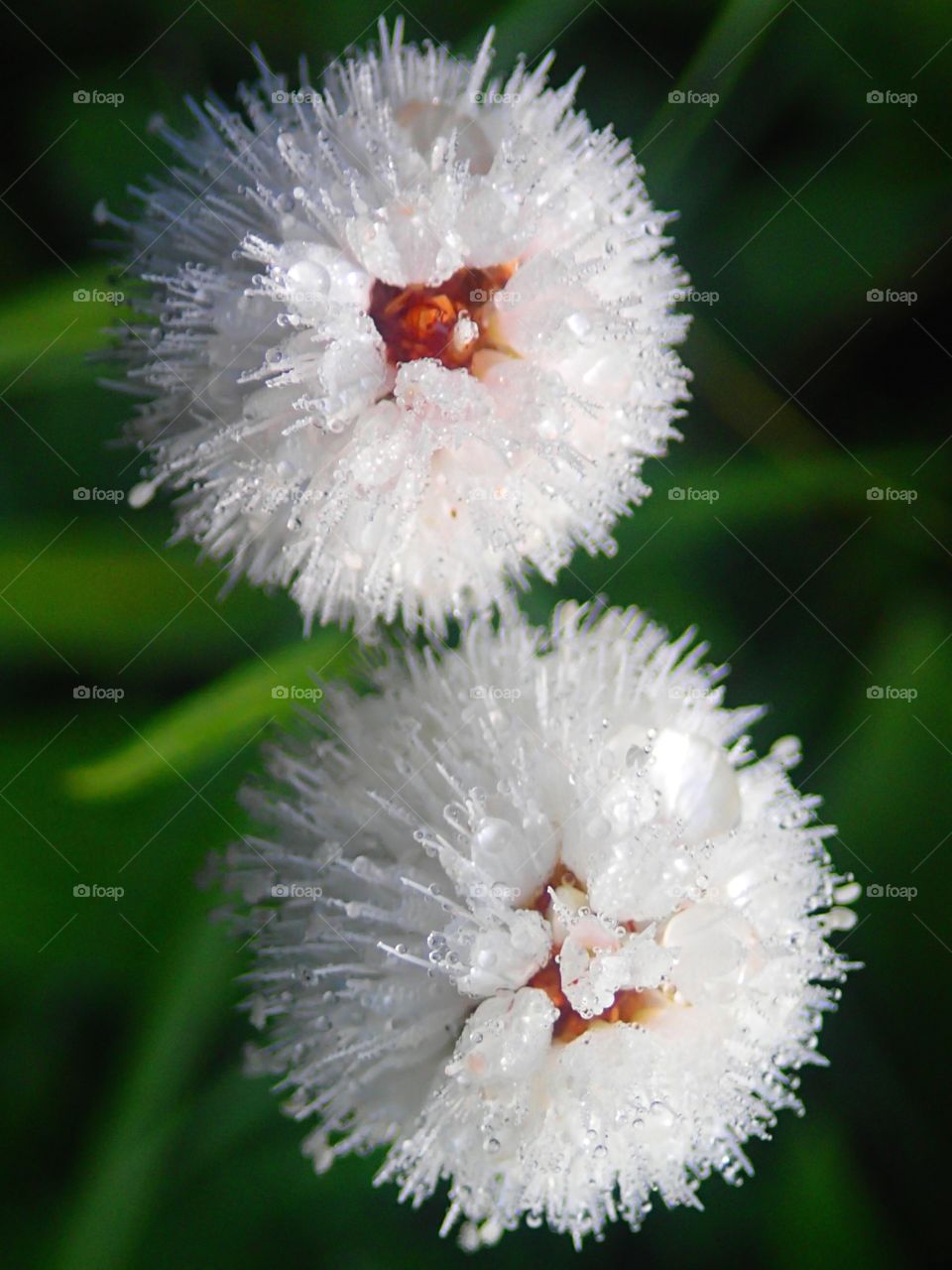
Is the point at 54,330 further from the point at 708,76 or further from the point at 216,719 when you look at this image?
the point at 708,76

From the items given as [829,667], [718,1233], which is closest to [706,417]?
[829,667]

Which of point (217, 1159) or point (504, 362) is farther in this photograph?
point (217, 1159)

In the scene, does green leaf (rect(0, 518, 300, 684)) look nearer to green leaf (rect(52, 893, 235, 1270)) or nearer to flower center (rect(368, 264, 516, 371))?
green leaf (rect(52, 893, 235, 1270))

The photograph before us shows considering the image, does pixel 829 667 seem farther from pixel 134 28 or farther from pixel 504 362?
pixel 134 28

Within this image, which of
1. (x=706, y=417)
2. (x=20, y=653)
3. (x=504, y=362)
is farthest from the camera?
(x=706, y=417)

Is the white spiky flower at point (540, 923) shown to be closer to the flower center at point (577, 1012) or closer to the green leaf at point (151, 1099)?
the flower center at point (577, 1012)

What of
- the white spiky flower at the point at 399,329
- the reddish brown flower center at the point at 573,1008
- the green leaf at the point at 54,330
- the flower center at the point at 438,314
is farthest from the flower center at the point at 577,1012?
the green leaf at the point at 54,330
